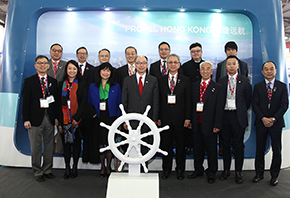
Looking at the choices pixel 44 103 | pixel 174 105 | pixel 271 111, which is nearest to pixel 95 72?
pixel 44 103

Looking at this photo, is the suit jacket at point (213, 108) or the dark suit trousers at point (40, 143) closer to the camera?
the suit jacket at point (213, 108)

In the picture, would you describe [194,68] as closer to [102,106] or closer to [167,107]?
[167,107]

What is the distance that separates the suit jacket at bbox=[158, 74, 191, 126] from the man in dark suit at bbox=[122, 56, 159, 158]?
11cm

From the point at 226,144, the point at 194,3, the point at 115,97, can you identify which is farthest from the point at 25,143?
the point at 194,3

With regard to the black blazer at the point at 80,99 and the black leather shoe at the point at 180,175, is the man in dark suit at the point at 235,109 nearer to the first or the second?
the black leather shoe at the point at 180,175

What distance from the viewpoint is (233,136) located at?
2.72 m

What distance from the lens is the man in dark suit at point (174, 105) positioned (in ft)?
8.64

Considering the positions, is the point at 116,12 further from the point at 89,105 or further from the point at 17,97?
the point at 17,97

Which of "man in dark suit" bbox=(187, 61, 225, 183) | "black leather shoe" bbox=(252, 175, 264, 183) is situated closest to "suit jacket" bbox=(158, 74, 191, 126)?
"man in dark suit" bbox=(187, 61, 225, 183)

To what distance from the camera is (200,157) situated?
2775mm

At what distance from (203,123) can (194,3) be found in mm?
1931

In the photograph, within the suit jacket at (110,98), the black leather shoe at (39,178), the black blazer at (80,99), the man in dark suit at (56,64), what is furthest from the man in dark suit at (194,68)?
the black leather shoe at (39,178)

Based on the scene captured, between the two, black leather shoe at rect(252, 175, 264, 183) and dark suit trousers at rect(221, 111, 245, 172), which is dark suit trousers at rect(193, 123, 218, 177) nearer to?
dark suit trousers at rect(221, 111, 245, 172)

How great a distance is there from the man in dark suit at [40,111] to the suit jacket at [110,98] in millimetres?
502
